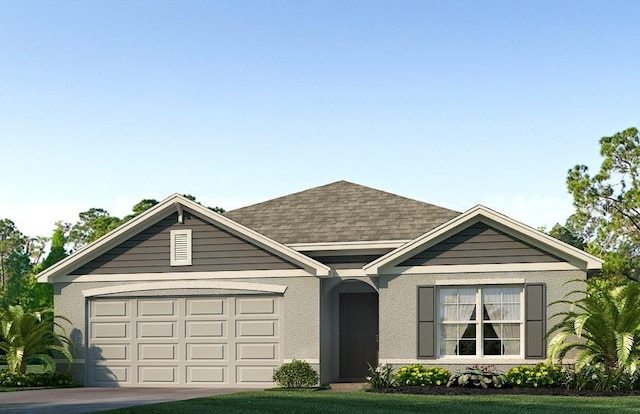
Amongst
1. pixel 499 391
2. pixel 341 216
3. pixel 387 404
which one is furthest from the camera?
pixel 341 216

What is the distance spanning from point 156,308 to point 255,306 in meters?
2.74

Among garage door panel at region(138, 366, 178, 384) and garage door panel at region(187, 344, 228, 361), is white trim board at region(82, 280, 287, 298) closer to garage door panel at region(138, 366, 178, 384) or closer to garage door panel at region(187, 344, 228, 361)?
garage door panel at region(187, 344, 228, 361)

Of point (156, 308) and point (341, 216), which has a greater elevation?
point (341, 216)

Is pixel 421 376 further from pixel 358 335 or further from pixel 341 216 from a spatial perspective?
pixel 341 216

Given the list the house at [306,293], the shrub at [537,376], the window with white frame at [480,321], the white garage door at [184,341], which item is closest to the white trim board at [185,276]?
the house at [306,293]

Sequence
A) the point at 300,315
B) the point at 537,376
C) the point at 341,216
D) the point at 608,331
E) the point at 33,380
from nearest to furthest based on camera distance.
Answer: the point at 608,331
the point at 537,376
the point at 300,315
the point at 33,380
the point at 341,216

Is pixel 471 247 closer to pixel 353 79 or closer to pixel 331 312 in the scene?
pixel 331 312

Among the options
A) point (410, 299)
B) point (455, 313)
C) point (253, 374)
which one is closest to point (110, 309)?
point (253, 374)

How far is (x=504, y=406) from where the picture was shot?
58.8 ft

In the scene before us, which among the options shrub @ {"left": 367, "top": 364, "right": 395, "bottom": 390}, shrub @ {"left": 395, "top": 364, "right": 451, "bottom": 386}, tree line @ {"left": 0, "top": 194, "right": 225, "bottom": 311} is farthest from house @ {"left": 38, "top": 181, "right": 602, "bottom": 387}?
tree line @ {"left": 0, "top": 194, "right": 225, "bottom": 311}

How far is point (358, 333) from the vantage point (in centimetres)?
2680

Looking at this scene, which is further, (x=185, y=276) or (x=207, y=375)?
(x=185, y=276)

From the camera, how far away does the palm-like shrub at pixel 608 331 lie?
20.8 metres

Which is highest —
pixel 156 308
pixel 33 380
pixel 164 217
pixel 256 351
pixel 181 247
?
pixel 164 217
